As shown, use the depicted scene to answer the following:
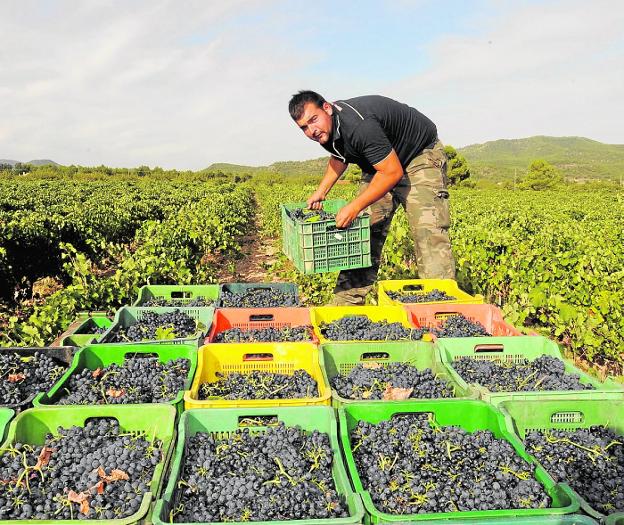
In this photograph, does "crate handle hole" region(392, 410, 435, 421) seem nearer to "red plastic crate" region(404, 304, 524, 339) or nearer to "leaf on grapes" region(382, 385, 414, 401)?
"leaf on grapes" region(382, 385, 414, 401)

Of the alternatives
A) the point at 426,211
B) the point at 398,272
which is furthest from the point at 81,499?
the point at 398,272

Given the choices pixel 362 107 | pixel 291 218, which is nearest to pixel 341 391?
pixel 291 218

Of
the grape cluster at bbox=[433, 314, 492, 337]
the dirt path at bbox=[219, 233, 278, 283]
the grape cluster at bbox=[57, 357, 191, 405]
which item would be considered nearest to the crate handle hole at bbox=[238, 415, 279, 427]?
the grape cluster at bbox=[57, 357, 191, 405]

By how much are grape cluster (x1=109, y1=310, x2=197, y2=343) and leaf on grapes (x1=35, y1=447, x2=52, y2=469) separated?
5.01ft

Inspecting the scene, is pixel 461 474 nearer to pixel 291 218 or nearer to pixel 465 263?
pixel 291 218

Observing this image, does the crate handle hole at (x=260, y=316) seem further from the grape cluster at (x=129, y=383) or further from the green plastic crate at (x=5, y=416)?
the green plastic crate at (x=5, y=416)

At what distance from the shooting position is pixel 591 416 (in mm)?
2691

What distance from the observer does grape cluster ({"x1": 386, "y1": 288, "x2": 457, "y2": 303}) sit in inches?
182

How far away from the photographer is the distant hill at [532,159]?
118 meters

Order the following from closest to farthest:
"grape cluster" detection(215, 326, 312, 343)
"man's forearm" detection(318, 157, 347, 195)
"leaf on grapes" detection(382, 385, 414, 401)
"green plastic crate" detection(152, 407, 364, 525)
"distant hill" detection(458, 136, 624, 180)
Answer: "green plastic crate" detection(152, 407, 364, 525), "leaf on grapes" detection(382, 385, 414, 401), "grape cluster" detection(215, 326, 312, 343), "man's forearm" detection(318, 157, 347, 195), "distant hill" detection(458, 136, 624, 180)

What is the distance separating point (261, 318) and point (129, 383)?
126cm

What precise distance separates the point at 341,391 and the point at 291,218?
213cm

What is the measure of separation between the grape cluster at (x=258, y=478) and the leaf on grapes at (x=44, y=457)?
1.98 ft

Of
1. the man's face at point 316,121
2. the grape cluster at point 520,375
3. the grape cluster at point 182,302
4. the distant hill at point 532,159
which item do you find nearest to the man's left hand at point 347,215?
the man's face at point 316,121
